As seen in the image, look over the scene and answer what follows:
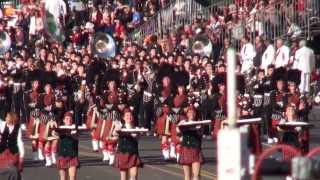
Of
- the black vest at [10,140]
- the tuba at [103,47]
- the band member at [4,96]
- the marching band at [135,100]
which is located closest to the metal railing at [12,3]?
the marching band at [135,100]

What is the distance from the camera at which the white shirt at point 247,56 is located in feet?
93.1

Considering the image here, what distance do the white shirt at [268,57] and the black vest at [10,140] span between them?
12.0 meters

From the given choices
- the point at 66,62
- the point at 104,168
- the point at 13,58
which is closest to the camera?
the point at 104,168

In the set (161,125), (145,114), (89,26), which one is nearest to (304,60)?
(145,114)

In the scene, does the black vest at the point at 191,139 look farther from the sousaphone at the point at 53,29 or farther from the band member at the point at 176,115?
the sousaphone at the point at 53,29

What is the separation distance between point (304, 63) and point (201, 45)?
163 inches

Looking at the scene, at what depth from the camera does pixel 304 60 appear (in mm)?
27125

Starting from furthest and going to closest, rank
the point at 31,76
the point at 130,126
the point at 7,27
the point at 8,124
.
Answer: the point at 7,27 < the point at 31,76 < the point at 130,126 < the point at 8,124

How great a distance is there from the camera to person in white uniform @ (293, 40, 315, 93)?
2703cm

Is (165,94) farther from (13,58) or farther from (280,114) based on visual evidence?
(13,58)

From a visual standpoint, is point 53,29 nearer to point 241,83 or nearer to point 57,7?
point 57,7

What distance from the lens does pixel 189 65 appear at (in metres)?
27.4

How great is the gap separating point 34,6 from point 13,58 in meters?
6.49

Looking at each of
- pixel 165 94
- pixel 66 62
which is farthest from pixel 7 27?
pixel 165 94
